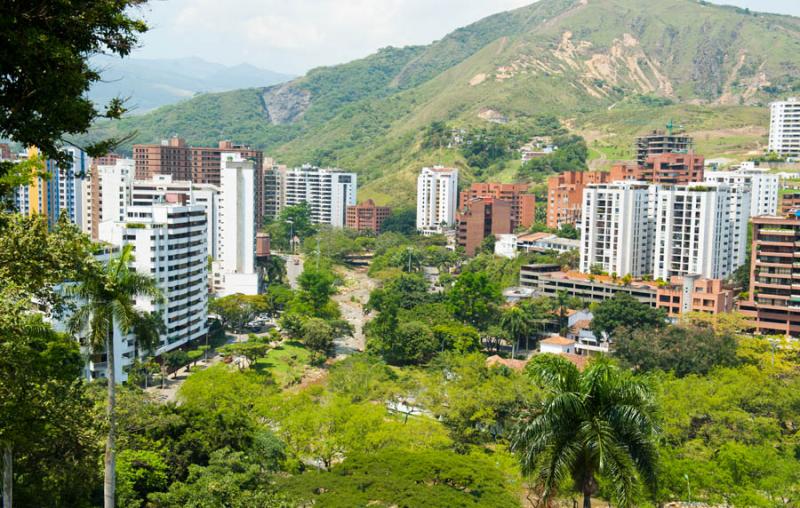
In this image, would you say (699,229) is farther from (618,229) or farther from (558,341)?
(558,341)

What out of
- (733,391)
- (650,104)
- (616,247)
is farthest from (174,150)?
(650,104)

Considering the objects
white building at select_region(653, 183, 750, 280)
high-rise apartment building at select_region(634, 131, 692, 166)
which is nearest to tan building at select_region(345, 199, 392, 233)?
high-rise apartment building at select_region(634, 131, 692, 166)

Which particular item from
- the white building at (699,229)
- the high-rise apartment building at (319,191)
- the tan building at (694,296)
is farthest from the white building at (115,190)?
the tan building at (694,296)

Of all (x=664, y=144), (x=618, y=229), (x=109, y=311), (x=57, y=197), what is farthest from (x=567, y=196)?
(x=109, y=311)

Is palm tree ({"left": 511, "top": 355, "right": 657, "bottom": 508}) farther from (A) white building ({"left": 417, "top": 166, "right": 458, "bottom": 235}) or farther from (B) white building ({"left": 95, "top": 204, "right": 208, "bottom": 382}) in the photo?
(A) white building ({"left": 417, "top": 166, "right": 458, "bottom": 235})

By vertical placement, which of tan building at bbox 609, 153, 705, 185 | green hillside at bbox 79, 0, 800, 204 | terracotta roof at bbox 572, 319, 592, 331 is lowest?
terracotta roof at bbox 572, 319, 592, 331

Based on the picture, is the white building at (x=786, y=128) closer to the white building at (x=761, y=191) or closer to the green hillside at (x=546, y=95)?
the green hillside at (x=546, y=95)

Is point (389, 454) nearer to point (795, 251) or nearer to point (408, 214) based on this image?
point (795, 251)
